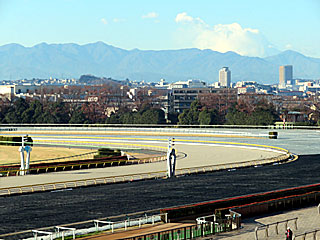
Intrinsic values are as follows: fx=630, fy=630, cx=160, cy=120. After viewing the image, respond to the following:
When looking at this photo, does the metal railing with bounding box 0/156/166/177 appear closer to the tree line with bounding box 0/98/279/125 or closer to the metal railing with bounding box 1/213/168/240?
the metal railing with bounding box 1/213/168/240

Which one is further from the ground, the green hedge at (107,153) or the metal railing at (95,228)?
the green hedge at (107,153)

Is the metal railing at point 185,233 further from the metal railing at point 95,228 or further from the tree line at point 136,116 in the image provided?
the tree line at point 136,116

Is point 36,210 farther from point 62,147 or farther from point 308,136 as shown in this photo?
point 308,136

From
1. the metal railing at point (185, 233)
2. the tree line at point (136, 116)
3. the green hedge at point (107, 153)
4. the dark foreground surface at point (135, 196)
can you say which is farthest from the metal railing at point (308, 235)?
the tree line at point (136, 116)

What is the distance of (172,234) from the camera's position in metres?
29.6

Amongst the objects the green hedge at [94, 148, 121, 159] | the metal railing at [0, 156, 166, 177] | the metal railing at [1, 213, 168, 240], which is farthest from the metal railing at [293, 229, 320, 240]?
the green hedge at [94, 148, 121, 159]

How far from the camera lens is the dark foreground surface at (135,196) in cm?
3756

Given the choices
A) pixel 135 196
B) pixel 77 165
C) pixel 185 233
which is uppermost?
pixel 77 165

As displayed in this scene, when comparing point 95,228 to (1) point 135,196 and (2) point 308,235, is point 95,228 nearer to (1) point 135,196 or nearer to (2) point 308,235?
(2) point 308,235

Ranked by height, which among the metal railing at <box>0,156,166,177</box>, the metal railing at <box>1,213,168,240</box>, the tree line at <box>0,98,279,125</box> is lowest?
the metal railing at <box>1,213,168,240</box>

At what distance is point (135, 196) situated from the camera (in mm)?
44656

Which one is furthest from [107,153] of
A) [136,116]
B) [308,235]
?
[136,116]

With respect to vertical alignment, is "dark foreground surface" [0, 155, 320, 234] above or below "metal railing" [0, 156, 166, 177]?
below

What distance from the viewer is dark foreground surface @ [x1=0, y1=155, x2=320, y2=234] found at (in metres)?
37.6
